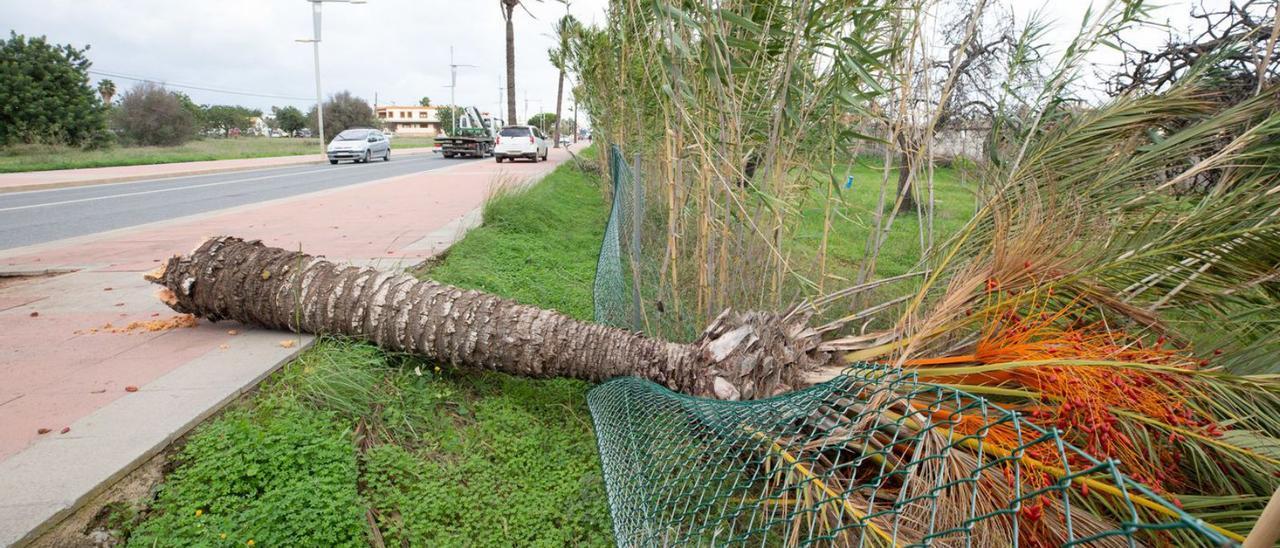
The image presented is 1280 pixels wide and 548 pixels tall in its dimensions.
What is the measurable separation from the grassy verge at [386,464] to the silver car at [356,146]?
72.8 ft

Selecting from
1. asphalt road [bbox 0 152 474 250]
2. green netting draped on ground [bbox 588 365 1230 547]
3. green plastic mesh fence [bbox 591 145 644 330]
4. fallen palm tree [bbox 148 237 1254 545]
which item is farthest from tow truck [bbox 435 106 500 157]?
green netting draped on ground [bbox 588 365 1230 547]

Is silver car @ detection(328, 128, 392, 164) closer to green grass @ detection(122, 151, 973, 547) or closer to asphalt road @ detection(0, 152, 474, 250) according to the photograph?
asphalt road @ detection(0, 152, 474, 250)

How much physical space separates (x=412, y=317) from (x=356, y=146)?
73.8ft

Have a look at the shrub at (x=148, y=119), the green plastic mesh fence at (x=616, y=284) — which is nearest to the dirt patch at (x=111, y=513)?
the green plastic mesh fence at (x=616, y=284)

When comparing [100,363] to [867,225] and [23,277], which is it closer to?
[23,277]

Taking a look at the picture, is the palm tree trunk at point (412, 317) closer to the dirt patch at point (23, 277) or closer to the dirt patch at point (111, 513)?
the dirt patch at point (111, 513)

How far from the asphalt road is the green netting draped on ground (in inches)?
265

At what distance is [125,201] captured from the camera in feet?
32.6

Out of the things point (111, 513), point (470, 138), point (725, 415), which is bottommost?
point (111, 513)

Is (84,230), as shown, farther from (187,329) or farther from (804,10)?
(804,10)

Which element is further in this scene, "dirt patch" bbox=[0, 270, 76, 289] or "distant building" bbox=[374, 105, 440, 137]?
"distant building" bbox=[374, 105, 440, 137]

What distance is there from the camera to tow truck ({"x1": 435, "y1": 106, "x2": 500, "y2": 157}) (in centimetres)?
2780

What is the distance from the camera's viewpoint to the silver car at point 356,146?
2255 centimetres

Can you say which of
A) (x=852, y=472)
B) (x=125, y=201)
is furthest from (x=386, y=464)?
(x=125, y=201)
